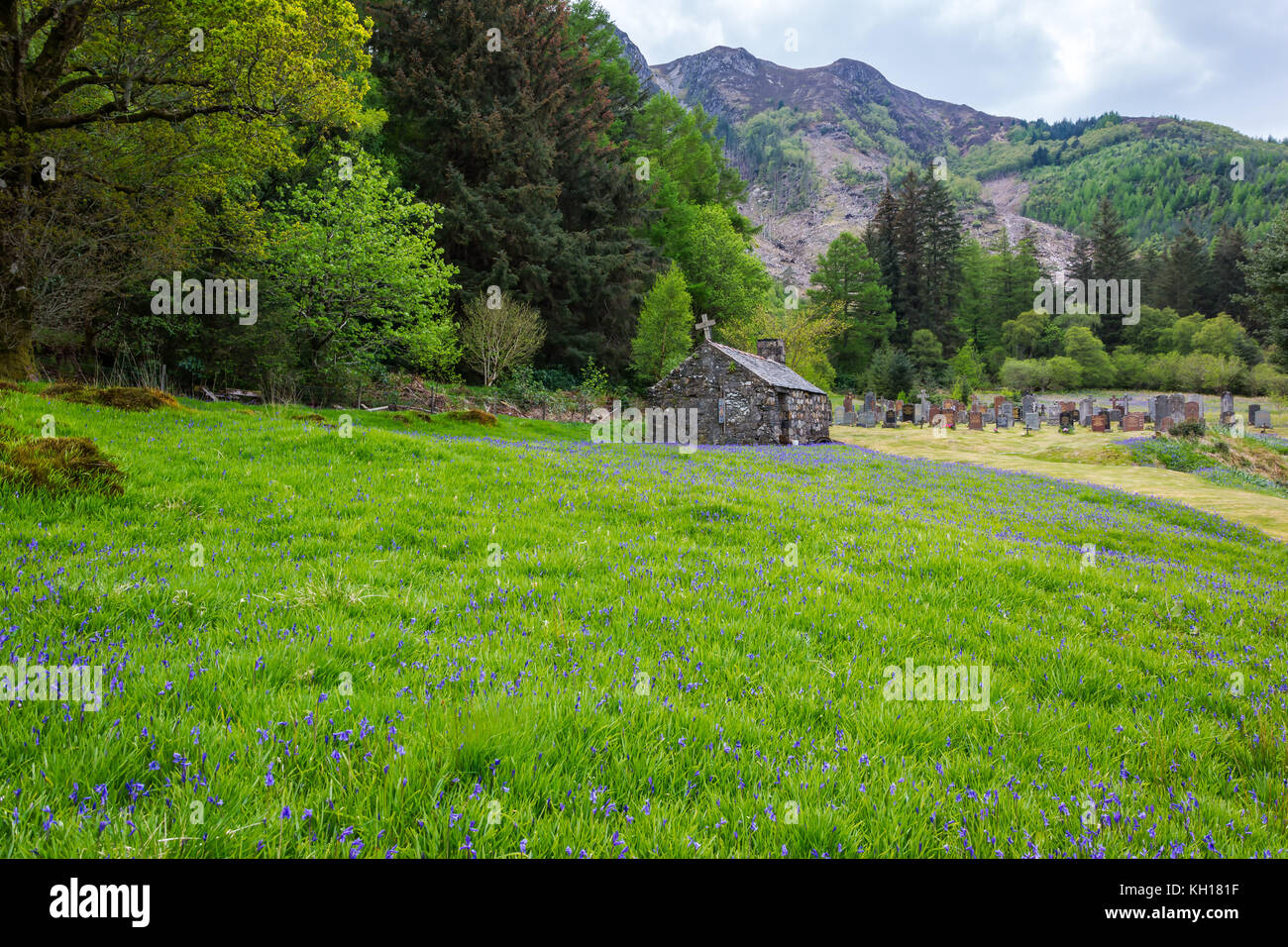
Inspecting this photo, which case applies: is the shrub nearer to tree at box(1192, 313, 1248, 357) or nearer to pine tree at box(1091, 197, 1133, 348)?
tree at box(1192, 313, 1248, 357)

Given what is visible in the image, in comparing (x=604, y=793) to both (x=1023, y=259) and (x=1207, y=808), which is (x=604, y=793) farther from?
(x=1023, y=259)

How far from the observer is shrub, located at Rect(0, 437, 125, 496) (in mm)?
6582

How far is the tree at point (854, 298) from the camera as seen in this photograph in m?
84.8

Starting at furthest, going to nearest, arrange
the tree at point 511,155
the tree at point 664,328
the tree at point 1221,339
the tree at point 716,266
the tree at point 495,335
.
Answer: the tree at point 1221,339 < the tree at point 716,266 < the tree at point 664,328 < the tree at point 511,155 < the tree at point 495,335

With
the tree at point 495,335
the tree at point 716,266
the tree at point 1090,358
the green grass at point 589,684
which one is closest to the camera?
the green grass at point 589,684

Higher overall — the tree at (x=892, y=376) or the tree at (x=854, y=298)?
the tree at (x=854, y=298)

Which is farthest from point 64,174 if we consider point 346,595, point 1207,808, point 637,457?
point 1207,808

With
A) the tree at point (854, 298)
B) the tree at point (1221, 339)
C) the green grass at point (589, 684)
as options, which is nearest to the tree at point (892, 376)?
the tree at point (854, 298)

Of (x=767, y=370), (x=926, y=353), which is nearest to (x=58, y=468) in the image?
(x=767, y=370)

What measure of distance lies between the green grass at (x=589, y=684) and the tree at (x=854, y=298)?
82295 mm

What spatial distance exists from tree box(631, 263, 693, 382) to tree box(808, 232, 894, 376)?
47713 millimetres

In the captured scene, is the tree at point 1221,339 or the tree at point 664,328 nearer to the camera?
the tree at point 664,328

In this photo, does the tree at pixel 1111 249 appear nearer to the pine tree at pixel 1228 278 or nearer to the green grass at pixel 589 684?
the pine tree at pixel 1228 278
